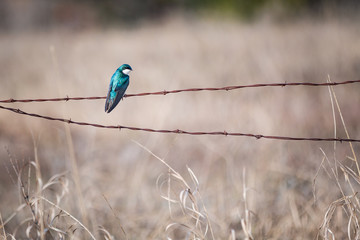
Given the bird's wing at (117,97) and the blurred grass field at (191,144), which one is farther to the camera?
the blurred grass field at (191,144)

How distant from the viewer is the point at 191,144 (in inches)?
210

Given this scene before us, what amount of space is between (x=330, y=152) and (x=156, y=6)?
21059 mm

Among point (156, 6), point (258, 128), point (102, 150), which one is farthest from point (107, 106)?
point (156, 6)

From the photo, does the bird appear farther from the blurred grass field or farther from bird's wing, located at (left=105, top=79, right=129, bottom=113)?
the blurred grass field

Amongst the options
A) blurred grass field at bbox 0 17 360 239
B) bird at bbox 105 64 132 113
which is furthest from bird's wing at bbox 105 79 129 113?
blurred grass field at bbox 0 17 360 239

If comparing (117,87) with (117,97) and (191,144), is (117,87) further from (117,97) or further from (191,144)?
(191,144)

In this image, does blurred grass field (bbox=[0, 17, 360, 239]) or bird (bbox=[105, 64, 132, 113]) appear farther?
blurred grass field (bbox=[0, 17, 360, 239])

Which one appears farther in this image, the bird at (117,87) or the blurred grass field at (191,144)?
the blurred grass field at (191,144)

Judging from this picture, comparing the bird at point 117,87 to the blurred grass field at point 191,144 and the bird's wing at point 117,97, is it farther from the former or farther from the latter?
the blurred grass field at point 191,144

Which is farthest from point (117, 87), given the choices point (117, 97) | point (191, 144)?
point (191, 144)

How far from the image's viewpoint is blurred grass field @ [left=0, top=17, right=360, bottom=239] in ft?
8.43

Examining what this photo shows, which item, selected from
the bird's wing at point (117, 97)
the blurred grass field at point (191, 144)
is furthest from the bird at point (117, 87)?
the blurred grass field at point (191, 144)

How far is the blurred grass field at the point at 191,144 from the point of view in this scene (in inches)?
101

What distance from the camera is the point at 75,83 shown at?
7.22 m
